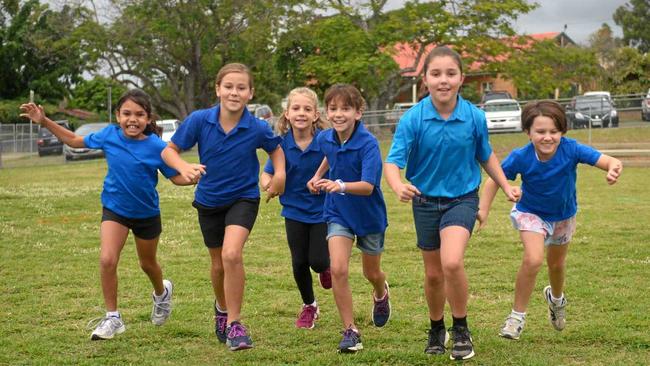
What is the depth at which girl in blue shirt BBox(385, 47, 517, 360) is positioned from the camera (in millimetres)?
5551

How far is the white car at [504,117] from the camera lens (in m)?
32.6

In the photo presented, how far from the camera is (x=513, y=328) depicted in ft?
19.5

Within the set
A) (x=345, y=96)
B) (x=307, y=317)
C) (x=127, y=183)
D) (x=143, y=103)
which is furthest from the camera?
(x=307, y=317)

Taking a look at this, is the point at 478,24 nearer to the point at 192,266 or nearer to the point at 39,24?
the point at 39,24

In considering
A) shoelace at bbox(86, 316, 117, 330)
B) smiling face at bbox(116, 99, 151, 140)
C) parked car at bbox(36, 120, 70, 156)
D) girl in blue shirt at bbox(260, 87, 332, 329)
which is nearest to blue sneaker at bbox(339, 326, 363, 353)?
girl in blue shirt at bbox(260, 87, 332, 329)

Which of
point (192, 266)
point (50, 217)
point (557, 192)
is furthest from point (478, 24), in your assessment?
point (557, 192)

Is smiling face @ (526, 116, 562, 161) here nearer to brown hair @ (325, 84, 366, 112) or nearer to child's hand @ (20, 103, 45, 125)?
brown hair @ (325, 84, 366, 112)

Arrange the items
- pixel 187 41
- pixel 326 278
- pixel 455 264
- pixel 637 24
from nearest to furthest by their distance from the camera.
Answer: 1. pixel 455 264
2. pixel 326 278
3. pixel 187 41
4. pixel 637 24

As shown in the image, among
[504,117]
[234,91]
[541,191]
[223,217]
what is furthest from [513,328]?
[504,117]

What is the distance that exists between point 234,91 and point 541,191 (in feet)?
7.11

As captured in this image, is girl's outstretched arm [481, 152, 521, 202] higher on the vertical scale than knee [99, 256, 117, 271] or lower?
higher

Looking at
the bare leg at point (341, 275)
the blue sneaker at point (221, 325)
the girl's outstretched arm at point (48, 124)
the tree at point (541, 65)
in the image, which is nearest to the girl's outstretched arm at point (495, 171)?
the bare leg at point (341, 275)

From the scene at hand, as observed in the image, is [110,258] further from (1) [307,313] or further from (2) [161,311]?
(1) [307,313]

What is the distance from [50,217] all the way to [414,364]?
10.1 meters
